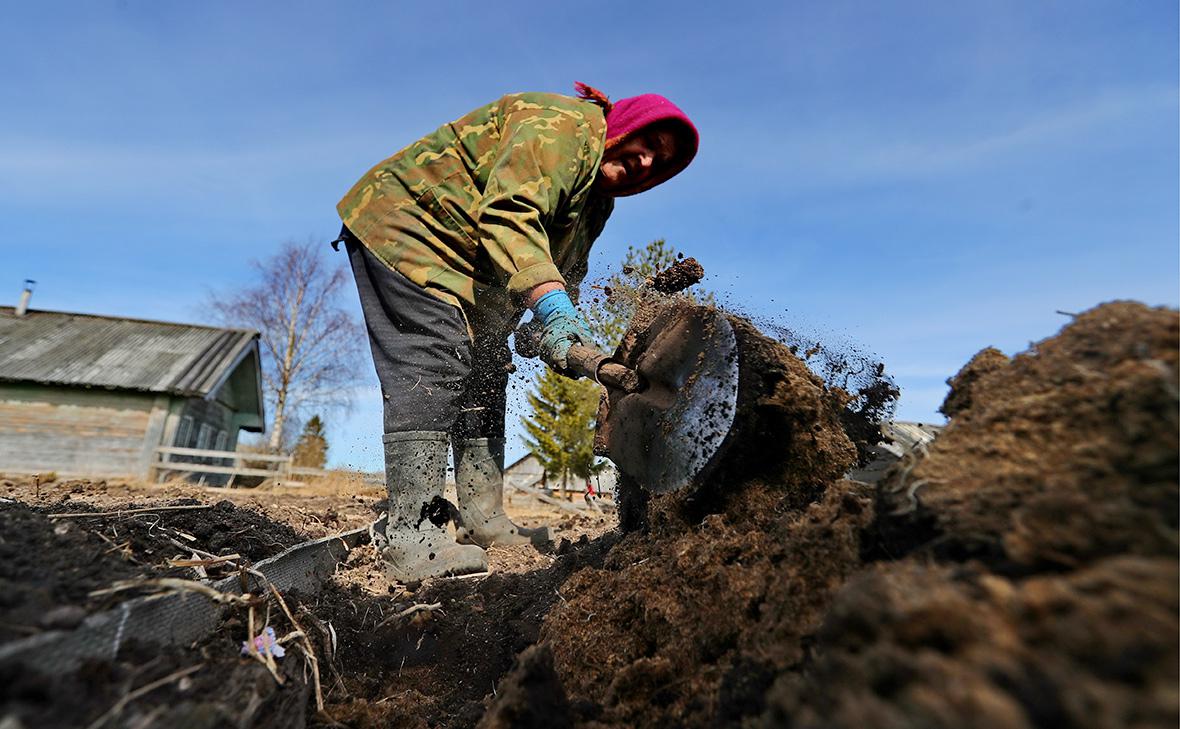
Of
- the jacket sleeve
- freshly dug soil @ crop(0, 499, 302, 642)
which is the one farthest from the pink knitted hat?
freshly dug soil @ crop(0, 499, 302, 642)

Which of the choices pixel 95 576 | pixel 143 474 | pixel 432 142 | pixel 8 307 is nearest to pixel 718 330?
pixel 95 576

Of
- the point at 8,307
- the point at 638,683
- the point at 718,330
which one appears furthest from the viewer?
the point at 8,307

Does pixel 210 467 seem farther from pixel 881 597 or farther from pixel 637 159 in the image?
pixel 881 597

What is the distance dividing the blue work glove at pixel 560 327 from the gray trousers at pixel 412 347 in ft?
2.47

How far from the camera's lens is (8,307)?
18.4 meters

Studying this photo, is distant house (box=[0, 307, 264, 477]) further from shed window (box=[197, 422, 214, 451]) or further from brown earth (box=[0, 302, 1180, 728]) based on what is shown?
brown earth (box=[0, 302, 1180, 728])

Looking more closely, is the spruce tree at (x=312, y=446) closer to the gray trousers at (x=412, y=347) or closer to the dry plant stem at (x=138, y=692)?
the gray trousers at (x=412, y=347)

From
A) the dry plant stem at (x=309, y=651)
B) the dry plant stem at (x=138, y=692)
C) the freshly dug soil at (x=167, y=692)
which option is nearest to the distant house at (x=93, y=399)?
the dry plant stem at (x=309, y=651)

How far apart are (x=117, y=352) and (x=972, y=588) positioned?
20.1 m

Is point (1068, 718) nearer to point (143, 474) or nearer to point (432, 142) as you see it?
point (432, 142)

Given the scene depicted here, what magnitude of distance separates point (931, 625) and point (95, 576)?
1.32 metres

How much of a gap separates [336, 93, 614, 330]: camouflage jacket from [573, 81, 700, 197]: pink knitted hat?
0.46 ft

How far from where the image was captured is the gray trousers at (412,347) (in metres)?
3.19

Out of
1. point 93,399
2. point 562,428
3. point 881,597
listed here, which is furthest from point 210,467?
point 881,597
